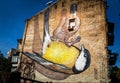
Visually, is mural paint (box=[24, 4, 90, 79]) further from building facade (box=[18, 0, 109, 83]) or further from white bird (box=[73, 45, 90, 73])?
building facade (box=[18, 0, 109, 83])

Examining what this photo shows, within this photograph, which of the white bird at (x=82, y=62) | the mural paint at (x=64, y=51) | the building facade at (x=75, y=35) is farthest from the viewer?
the mural paint at (x=64, y=51)

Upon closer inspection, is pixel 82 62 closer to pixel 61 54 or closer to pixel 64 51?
pixel 64 51

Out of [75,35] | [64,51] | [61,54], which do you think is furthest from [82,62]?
[75,35]

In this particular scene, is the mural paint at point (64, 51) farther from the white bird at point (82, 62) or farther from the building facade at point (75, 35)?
the building facade at point (75, 35)

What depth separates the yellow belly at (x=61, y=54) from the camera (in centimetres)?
2070

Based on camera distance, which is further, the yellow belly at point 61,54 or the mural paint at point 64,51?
the yellow belly at point 61,54

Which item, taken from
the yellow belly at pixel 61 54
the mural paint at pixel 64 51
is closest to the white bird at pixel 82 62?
the mural paint at pixel 64 51

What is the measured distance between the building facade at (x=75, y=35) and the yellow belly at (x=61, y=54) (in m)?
0.83

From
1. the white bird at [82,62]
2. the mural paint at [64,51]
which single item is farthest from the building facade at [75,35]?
the white bird at [82,62]

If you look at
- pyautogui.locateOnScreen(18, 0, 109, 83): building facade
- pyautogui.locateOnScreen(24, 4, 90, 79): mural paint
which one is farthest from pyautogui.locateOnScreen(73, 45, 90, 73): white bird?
pyautogui.locateOnScreen(18, 0, 109, 83): building facade

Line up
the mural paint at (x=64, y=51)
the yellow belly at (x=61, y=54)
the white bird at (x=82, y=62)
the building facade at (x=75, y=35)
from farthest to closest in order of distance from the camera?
the yellow belly at (x=61, y=54)
the mural paint at (x=64, y=51)
the white bird at (x=82, y=62)
the building facade at (x=75, y=35)

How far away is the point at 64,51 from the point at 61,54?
417mm

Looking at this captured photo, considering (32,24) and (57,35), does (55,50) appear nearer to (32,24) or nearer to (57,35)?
(57,35)

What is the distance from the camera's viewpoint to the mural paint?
20266mm
